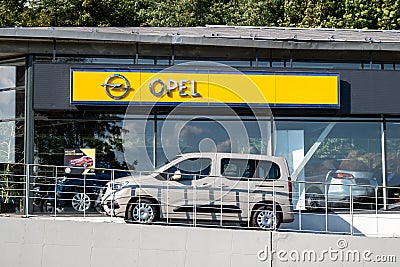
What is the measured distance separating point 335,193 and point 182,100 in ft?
14.6

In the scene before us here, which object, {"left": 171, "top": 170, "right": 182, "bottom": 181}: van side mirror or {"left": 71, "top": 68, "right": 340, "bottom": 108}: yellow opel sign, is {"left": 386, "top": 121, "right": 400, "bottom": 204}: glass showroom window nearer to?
{"left": 71, "top": 68, "right": 340, "bottom": 108}: yellow opel sign

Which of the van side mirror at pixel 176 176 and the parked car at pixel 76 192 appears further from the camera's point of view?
the parked car at pixel 76 192

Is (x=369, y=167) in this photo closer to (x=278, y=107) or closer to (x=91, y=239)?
(x=278, y=107)

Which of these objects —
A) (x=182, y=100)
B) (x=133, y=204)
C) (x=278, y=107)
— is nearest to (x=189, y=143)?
(x=182, y=100)

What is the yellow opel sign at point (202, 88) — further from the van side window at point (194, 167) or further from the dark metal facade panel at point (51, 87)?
the van side window at point (194, 167)

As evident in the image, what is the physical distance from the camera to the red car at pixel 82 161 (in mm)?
18531

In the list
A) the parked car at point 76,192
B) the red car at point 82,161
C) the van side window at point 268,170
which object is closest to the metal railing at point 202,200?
the parked car at point 76,192

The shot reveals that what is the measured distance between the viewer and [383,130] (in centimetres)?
1922

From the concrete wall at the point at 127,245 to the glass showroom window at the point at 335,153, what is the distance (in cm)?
431

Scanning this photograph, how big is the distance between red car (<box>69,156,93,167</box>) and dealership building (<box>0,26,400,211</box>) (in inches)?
7.5

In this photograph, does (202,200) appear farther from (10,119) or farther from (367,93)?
(10,119)

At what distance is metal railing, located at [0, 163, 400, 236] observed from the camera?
15500 millimetres

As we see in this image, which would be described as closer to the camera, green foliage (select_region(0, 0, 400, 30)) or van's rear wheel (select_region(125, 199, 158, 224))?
van's rear wheel (select_region(125, 199, 158, 224))

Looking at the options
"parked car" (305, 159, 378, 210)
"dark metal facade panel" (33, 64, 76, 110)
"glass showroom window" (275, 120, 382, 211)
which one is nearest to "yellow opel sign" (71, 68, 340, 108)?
"dark metal facade panel" (33, 64, 76, 110)
